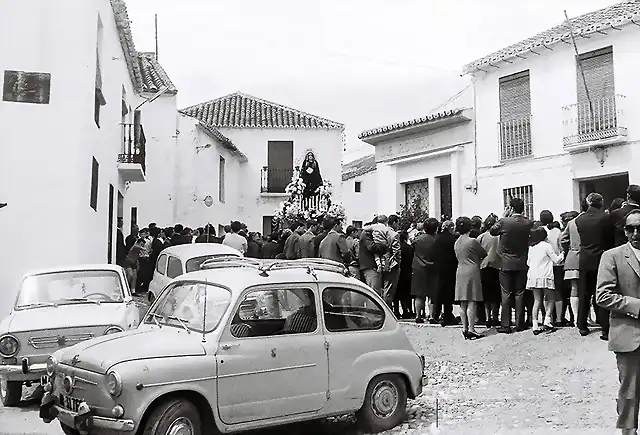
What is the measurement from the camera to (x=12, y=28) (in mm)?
12680

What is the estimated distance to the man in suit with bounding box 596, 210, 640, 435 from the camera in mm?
5551

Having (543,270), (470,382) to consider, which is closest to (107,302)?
(470,382)

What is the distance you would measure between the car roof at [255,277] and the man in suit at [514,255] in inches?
154

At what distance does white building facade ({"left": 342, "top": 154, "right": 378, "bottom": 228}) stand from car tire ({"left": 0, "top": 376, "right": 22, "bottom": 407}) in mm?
24566

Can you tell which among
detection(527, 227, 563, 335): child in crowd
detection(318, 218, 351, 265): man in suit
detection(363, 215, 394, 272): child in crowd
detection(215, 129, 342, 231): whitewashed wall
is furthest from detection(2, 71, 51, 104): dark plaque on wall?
detection(215, 129, 342, 231): whitewashed wall

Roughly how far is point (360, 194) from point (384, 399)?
26.5 meters

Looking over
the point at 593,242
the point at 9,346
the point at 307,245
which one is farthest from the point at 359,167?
the point at 9,346

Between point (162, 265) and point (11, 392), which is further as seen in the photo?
point (162, 265)

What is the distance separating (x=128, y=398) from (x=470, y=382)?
4.83m

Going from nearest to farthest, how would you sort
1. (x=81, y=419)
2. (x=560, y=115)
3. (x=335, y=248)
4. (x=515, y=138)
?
(x=81, y=419)
(x=335, y=248)
(x=560, y=115)
(x=515, y=138)

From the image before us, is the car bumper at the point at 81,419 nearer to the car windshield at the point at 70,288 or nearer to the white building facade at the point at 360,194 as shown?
the car windshield at the point at 70,288

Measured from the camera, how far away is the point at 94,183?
14.8m

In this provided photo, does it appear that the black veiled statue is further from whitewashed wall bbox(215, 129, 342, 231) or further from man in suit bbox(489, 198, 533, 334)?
man in suit bbox(489, 198, 533, 334)

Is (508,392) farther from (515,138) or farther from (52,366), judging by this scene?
(515,138)
